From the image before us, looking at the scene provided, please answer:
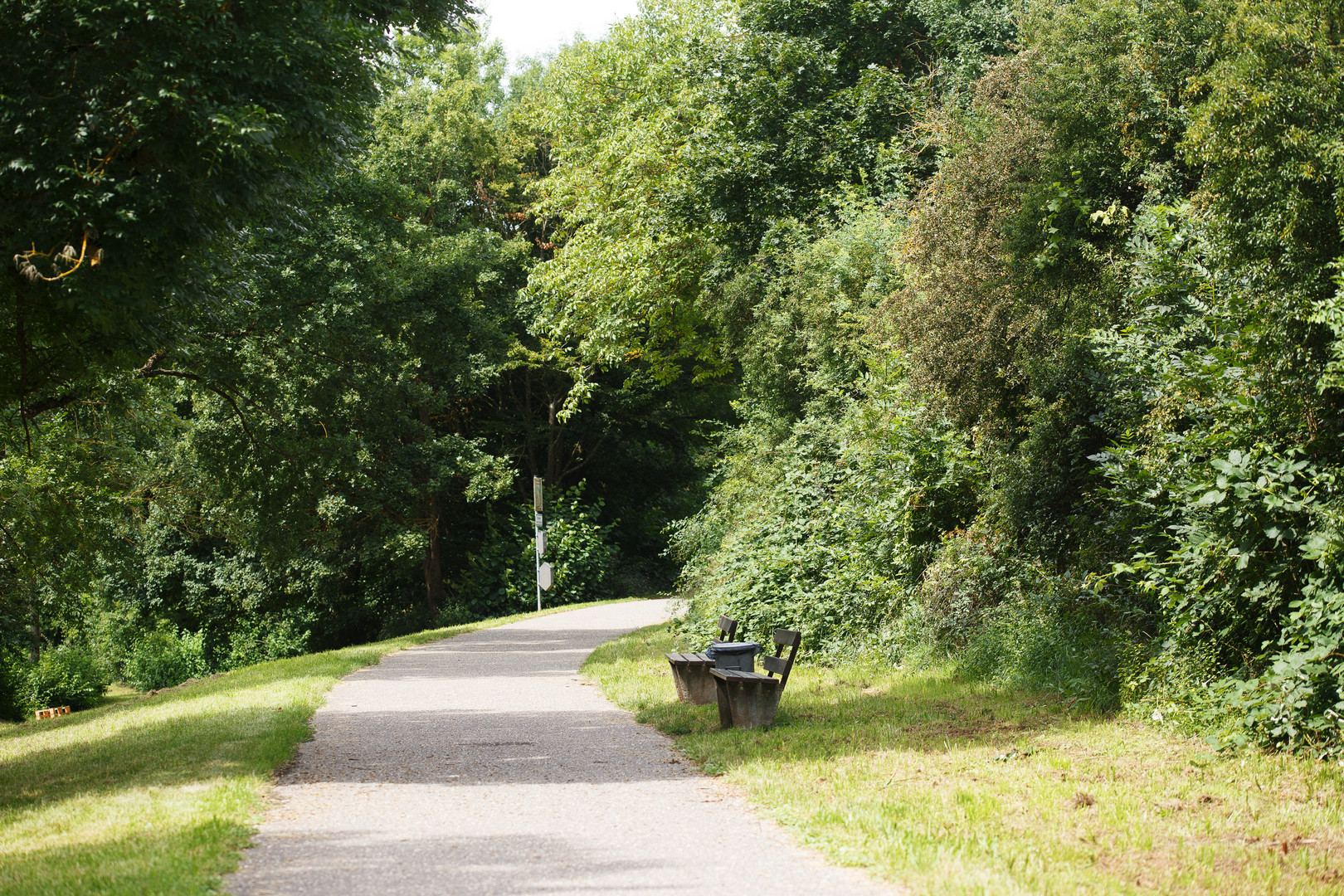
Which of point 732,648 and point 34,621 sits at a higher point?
point 34,621

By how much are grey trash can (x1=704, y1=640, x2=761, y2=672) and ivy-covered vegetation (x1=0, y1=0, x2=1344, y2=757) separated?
248 cm

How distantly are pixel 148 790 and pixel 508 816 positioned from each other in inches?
117

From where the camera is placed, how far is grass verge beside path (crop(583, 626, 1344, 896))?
16.7 ft

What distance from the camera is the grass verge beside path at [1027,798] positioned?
16.7ft

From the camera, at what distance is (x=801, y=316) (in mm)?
19281

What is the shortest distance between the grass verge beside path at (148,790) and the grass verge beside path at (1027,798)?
3306mm

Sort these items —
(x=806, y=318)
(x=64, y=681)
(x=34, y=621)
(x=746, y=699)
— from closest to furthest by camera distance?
1. (x=746, y=699)
2. (x=806, y=318)
3. (x=34, y=621)
4. (x=64, y=681)

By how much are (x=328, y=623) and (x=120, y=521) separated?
13.4 meters

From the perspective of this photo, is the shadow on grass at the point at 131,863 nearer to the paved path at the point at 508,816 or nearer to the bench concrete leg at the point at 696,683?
the paved path at the point at 508,816

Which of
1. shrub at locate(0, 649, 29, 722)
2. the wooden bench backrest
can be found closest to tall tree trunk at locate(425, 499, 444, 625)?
shrub at locate(0, 649, 29, 722)

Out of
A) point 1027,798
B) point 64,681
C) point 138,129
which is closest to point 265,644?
point 64,681

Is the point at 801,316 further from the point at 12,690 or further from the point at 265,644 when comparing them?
the point at 265,644

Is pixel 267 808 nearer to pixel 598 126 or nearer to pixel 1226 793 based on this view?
pixel 1226 793

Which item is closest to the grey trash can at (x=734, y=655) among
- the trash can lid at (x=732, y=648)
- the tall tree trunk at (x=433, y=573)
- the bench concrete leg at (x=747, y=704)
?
the trash can lid at (x=732, y=648)
